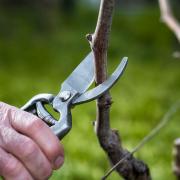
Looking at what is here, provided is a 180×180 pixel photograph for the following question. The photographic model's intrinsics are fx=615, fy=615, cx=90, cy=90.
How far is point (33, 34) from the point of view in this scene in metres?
3.94

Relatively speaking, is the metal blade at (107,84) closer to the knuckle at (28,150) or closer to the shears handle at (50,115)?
the shears handle at (50,115)

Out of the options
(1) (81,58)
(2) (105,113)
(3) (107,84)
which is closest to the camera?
(3) (107,84)

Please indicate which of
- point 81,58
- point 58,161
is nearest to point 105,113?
point 58,161

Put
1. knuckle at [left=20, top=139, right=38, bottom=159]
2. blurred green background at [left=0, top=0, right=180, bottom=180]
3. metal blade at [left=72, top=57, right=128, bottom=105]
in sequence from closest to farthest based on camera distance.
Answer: knuckle at [left=20, top=139, right=38, bottom=159], metal blade at [left=72, top=57, right=128, bottom=105], blurred green background at [left=0, top=0, right=180, bottom=180]

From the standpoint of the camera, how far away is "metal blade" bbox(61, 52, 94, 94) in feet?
2.73

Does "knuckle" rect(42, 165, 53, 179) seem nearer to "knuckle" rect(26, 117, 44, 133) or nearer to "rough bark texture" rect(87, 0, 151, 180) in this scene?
"knuckle" rect(26, 117, 44, 133)

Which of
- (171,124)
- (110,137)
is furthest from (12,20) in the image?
(110,137)

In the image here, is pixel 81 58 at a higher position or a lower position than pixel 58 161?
lower

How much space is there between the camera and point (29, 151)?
2.10 ft

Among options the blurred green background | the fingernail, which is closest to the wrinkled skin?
the fingernail

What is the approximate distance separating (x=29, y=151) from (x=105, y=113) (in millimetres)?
245

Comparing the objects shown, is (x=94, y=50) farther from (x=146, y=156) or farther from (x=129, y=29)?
(x=129, y=29)

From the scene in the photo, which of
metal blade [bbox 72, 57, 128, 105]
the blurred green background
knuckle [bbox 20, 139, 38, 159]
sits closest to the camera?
knuckle [bbox 20, 139, 38, 159]

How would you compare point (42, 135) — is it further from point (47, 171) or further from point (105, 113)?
point (105, 113)
